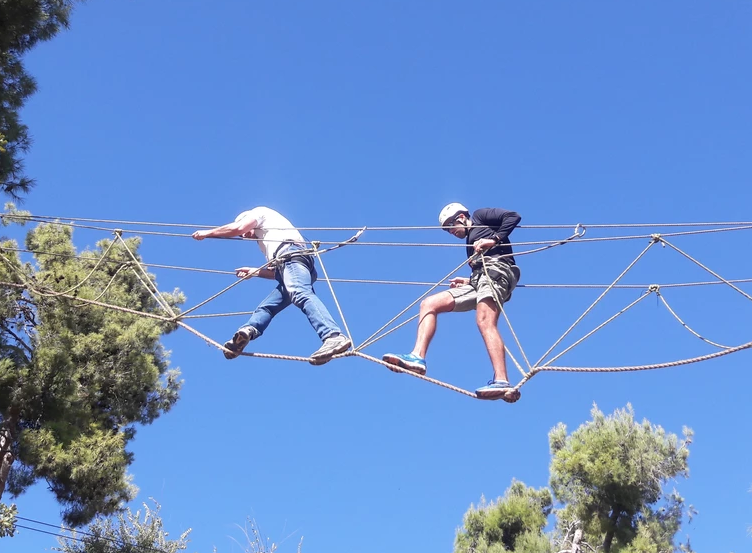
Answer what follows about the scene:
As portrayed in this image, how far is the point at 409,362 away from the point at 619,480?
10463mm

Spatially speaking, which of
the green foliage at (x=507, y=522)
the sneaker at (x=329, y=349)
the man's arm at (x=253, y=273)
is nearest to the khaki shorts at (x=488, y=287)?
the sneaker at (x=329, y=349)

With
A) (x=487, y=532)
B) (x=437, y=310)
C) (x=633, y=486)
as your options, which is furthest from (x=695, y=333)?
(x=487, y=532)

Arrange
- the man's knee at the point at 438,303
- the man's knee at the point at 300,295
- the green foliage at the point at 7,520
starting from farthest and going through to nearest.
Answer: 1. the green foliage at the point at 7,520
2. the man's knee at the point at 300,295
3. the man's knee at the point at 438,303

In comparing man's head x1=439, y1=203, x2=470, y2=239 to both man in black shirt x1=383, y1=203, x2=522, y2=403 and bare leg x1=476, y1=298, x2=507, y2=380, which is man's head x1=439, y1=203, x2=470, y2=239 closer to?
man in black shirt x1=383, y1=203, x2=522, y2=403

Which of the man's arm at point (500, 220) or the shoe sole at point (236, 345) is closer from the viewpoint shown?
the shoe sole at point (236, 345)

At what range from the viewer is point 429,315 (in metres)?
5.81

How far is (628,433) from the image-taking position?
598 inches

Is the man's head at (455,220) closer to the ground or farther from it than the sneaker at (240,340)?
farther from it

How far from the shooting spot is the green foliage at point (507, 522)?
652 inches

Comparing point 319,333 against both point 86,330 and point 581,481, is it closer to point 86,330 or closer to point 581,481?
point 86,330

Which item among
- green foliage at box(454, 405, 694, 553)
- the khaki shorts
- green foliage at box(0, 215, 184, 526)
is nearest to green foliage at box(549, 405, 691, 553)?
green foliage at box(454, 405, 694, 553)

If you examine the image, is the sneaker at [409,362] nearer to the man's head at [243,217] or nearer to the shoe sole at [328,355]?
the shoe sole at [328,355]

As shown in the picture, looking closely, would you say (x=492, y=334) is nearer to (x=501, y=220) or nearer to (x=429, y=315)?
(x=429, y=315)

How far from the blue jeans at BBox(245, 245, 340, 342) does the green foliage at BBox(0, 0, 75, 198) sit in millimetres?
3555
